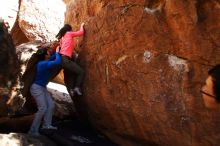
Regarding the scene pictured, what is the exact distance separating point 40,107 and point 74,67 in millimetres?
1078

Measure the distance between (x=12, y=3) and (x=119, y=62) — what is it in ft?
26.1

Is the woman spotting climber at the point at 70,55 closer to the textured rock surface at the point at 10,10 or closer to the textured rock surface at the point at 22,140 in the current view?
the textured rock surface at the point at 22,140

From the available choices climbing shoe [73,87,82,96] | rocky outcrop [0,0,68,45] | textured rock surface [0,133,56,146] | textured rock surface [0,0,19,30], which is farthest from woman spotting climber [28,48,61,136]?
textured rock surface [0,0,19,30]

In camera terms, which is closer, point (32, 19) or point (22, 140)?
point (22, 140)

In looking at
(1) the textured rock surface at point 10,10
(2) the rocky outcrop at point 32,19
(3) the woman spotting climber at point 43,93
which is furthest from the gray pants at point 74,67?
(1) the textured rock surface at point 10,10

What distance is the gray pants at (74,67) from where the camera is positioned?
27.2 ft

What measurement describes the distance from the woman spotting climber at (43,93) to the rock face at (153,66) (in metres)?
0.74

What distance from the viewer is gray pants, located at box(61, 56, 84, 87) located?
27.2ft

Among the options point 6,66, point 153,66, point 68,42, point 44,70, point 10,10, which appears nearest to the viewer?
point 153,66

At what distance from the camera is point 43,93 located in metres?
8.54

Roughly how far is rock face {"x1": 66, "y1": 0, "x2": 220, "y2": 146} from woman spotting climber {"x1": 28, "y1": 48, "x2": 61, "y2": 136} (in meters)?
0.74

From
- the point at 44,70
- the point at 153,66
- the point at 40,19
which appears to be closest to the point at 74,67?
the point at 44,70

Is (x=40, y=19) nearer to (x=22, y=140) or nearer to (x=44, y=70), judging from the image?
(x=44, y=70)

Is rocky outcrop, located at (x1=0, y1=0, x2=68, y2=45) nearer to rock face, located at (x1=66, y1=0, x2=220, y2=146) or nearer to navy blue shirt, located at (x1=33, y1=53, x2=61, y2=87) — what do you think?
navy blue shirt, located at (x1=33, y1=53, x2=61, y2=87)
